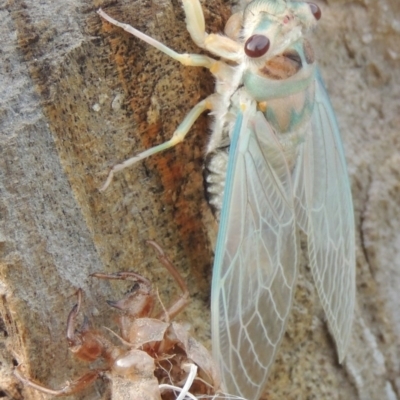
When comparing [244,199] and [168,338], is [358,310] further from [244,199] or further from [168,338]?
[168,338]

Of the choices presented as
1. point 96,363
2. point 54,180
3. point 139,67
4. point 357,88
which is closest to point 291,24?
point 357,88

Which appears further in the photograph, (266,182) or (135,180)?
(266,182)

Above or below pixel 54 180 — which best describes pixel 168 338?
below

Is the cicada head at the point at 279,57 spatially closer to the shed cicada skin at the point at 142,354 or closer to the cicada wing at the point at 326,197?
the cicada wing at the point at 326,197

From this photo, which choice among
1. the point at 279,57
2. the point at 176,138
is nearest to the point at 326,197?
the point at 279,57

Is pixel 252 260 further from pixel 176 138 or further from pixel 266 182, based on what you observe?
pixel 176 138

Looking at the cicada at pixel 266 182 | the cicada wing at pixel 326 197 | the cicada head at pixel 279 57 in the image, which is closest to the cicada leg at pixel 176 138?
the cicada at pixel 266 182

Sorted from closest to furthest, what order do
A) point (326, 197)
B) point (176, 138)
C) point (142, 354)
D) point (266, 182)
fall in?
1. point (142, 354)
2. point (176, 138)
3. point (266, 182)
4. point (326, 197)
